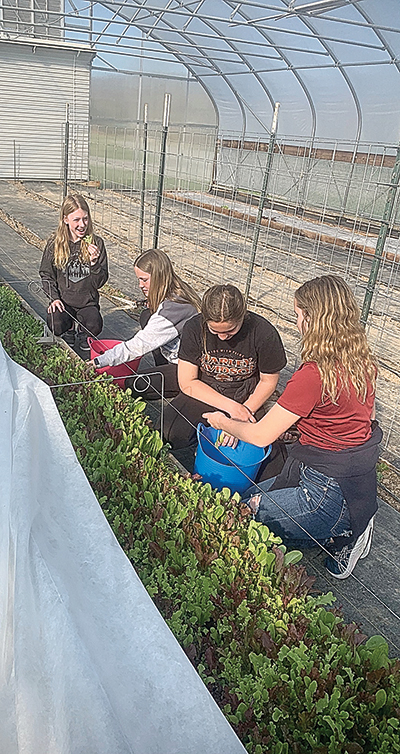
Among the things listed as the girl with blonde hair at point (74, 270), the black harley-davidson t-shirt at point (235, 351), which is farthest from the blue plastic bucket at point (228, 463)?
the girl with blonde hair at point (74, 270)

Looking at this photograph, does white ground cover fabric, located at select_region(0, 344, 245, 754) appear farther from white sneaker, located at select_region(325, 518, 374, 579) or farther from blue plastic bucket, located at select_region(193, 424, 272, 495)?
white sneaker, located at select_region(325, 518, 374, 579)

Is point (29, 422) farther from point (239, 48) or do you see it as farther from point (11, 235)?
point (239, 48)

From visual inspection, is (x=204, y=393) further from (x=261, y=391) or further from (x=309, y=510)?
(x=309, y=510)

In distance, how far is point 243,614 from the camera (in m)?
1.91

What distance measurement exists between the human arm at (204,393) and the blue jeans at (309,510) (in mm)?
652

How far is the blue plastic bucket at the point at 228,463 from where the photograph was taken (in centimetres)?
302

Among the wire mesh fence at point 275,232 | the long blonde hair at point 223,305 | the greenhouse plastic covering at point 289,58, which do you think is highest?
the greenhouse plastic covering at point 289,58

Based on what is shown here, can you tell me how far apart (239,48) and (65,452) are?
1473 cm

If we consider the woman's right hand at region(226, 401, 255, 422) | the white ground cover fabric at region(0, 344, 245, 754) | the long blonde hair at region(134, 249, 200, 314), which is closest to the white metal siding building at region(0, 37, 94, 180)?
the long blonde hair at region(134, 249, 200, 314)

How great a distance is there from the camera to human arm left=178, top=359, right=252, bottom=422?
10.9 ft

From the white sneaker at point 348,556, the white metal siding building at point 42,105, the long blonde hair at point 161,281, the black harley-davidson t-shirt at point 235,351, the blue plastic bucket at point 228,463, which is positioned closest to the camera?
the white sneaker at point 348,556

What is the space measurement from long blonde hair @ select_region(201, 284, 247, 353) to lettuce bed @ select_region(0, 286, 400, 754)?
0.71 metres

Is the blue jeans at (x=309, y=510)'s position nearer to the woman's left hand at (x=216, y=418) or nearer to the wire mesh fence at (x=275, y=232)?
the woman's left hand at (x=216, y=418)

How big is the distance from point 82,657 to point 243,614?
2.11ft
